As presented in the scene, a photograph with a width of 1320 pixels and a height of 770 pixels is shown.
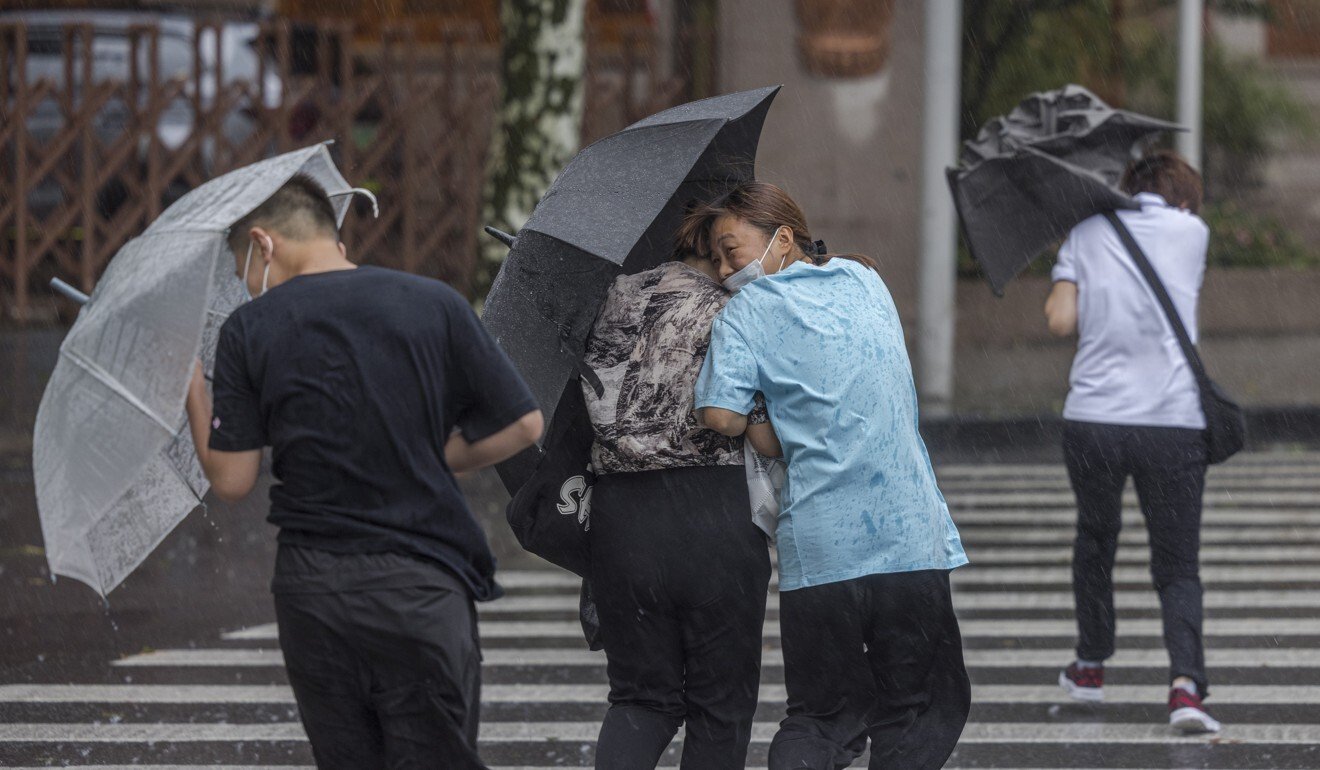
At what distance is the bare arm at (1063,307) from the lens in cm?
570

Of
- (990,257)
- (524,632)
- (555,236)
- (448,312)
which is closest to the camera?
(448,312)

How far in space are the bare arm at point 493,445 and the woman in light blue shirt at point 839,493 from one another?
51cm

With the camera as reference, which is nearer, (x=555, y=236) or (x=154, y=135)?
(x=555, y=236)

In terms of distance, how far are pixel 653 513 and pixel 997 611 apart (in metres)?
3.72

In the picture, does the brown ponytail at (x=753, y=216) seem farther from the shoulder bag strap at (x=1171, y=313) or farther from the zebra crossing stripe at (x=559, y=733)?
the zebra crossing stripe at (x=559, y=733)

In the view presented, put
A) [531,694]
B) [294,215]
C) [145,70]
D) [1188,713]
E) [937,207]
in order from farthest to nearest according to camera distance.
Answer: [145,70] < [937,207] < [531,694] < [1188,713] < [294,215]

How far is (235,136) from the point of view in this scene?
1379 centimetres

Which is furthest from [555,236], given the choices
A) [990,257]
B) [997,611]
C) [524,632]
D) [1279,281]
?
[1279,281]

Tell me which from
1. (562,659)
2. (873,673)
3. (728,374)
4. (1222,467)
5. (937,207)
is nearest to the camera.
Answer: (728,374)

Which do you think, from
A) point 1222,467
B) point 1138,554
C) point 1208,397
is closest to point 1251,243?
point 1222,467

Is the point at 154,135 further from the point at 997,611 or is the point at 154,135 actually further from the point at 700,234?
the point at 700,234

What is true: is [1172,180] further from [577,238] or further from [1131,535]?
[1131,535]

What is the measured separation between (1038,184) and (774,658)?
2082mm

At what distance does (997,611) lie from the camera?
A: 24.0ft
